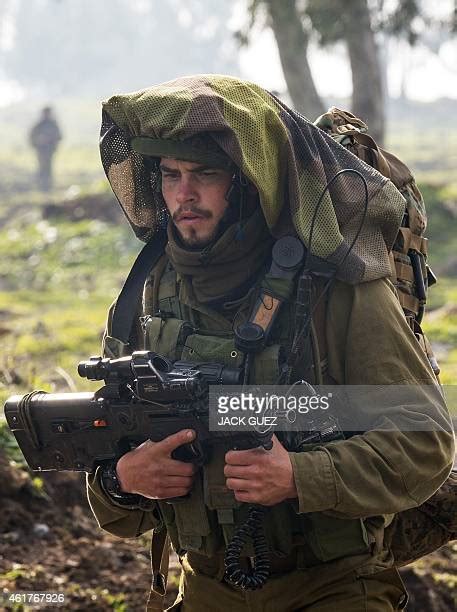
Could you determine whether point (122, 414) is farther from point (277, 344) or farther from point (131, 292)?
point (131, 292)

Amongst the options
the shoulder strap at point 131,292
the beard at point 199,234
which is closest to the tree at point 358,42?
the shoulder strap at point 131,292

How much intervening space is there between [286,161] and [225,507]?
3.44ft

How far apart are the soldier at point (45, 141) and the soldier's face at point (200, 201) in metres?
23.9

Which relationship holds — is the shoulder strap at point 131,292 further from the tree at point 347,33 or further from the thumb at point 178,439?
the tree at point 347,33

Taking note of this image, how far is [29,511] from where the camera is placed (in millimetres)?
5520

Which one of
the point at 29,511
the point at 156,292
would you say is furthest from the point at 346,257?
the point at 29,511

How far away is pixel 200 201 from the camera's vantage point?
3.11 meters

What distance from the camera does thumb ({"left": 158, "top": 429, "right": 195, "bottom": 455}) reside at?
2768 millimetres

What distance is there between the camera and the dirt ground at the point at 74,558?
4809mm

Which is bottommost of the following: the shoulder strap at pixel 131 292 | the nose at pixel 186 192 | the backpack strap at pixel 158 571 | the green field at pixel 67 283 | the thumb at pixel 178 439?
the green field at pixel 67 283

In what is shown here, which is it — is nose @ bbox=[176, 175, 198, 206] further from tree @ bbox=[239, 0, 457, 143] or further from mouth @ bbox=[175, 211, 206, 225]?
tree @ bbox=[239, 0, 457, 143]

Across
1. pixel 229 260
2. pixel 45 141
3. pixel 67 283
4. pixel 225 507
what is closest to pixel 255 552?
pixel 225 507

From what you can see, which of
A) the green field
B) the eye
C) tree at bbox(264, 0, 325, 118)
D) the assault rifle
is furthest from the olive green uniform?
tree at bbox(264, 0, 325, 118)

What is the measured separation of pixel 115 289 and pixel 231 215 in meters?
11.4
